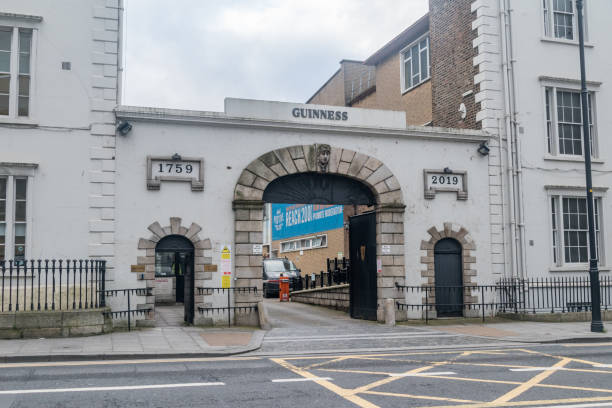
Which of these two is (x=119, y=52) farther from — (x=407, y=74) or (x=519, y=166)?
(x=407, y=74)

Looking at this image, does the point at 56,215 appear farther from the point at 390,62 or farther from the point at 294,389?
the point at 390,62

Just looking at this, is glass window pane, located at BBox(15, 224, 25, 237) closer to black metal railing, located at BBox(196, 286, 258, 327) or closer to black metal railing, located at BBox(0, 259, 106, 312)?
black metal railing, located at BBox(0, 259, 106, 312)

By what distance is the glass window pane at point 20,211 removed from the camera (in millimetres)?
15469

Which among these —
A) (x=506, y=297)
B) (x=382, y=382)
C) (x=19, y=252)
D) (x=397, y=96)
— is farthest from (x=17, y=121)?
(x=397, y=96)

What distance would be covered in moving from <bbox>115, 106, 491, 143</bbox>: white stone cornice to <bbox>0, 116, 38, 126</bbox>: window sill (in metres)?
2.00

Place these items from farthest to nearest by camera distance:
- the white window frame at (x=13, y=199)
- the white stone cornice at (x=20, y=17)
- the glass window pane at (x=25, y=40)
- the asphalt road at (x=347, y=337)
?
the glass window pane at (x=25, y=40)
the white stone cornice at (x=20, y=17)
the white window frame at (x=13, y=199)
the asphalt road at (x=347, y=337)

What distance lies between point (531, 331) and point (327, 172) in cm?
684

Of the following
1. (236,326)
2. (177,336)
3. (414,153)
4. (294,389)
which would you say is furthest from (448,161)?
(294,389)

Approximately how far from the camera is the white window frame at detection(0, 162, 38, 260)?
49.8 ft

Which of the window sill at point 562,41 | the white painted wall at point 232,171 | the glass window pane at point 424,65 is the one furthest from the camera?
the glass window pane at point 424,65

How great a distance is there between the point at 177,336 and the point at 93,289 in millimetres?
2665

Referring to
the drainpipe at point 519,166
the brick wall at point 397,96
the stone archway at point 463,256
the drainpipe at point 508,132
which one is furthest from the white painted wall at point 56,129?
the brick wall at point 397,96

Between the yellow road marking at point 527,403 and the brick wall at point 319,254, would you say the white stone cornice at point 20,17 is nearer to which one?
the yellow road marking at point 527,403

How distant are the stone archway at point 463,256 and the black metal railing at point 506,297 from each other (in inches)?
1.4
